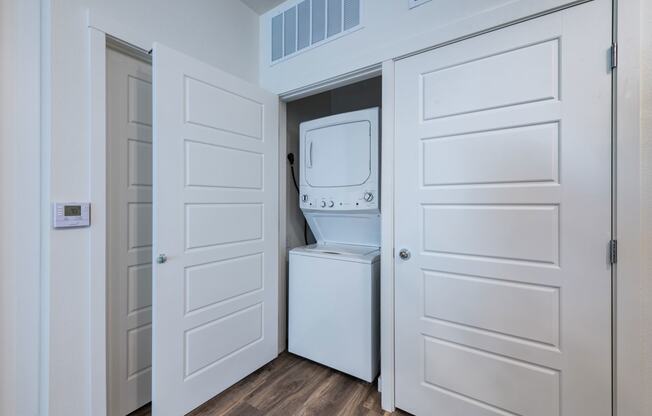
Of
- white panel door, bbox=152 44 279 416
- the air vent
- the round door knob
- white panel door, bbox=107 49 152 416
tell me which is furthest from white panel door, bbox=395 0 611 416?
white panel door, bbox=107 49 152 416

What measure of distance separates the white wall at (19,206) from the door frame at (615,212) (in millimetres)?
204

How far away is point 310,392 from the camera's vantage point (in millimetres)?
1866

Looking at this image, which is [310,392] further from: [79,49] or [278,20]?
[278,20]

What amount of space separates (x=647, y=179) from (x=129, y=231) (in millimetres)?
2534

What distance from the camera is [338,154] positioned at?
2154 mm

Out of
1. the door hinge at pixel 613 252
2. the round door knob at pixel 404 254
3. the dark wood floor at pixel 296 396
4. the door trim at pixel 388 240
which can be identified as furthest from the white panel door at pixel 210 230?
the door hinge at pixel 613 252

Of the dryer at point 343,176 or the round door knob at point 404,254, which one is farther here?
the dryer at point 343,176

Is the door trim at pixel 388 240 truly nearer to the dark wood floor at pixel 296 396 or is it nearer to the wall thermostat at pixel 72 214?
the dark wood floor at pixel 296 396

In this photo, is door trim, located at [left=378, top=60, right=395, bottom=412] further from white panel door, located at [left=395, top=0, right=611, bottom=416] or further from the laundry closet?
the laundry closet

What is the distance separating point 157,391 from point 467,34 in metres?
2.51

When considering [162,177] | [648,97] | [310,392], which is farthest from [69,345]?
[648,97]

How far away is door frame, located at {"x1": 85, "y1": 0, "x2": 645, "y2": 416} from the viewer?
1091mm

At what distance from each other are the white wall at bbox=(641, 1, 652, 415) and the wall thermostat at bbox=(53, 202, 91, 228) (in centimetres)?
250

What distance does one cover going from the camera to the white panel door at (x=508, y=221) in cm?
118
